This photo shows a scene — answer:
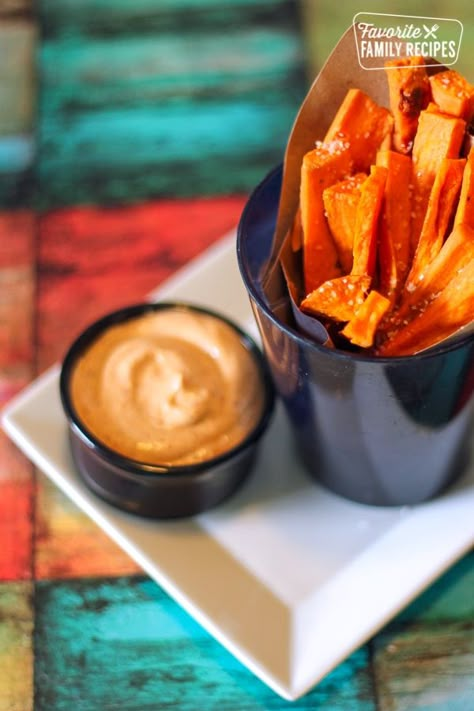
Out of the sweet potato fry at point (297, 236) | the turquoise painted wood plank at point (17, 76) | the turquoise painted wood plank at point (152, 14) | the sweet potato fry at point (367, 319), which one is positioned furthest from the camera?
the turquoise painted wood plank at point (152, 14)

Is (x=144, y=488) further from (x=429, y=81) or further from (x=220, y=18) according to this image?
(x=220, y=18)

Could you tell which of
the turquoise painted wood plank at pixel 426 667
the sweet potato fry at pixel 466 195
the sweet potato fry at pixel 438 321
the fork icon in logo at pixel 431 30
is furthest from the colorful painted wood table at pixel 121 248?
the fork icon in logo at pixel 431 30

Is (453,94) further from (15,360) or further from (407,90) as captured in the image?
(15,360)

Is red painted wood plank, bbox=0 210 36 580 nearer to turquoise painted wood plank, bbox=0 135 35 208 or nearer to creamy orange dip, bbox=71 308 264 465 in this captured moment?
turquoise painted wood plank, bbox=0 135 35 208

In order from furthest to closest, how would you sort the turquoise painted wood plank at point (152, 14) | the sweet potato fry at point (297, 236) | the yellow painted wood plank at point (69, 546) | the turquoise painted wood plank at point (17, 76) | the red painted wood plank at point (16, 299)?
the turquoise painted wood plank at point (152, 14)
the turquoise painted wood plank at point (17, 76)
the red painted wood plank at point (16, 299)
the yellow painted wood plank at point (69, 546)
the sweet potato fry at point (297, 236)

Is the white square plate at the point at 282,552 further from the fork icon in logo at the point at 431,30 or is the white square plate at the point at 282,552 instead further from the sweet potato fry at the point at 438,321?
the fork icon in logo at the point at 431,30

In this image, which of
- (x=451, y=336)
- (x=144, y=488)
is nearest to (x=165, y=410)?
(x=144, y=488)

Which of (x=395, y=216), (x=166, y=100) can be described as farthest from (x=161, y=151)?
(x=395, y=216)
